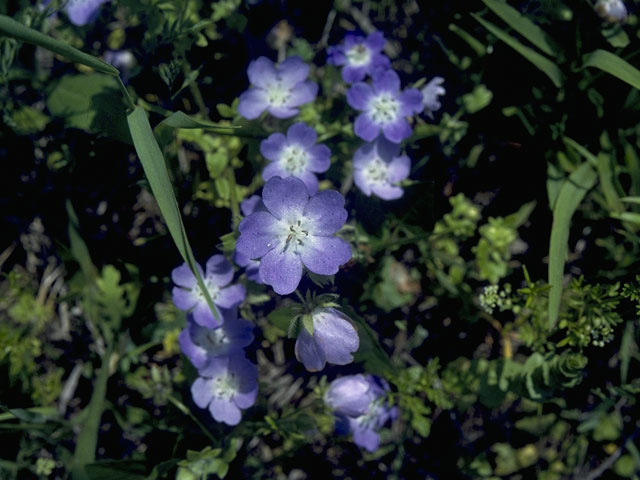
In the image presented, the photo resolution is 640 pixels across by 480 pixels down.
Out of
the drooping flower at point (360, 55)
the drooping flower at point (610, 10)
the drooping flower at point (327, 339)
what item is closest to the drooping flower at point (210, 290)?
the drooping flower at point (327, 339)

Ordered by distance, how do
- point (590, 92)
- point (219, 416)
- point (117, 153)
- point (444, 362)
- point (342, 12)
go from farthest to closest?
point (342, 12)
point (444, 362)
point (117, 153)
point (590, 92)
point (219, 416)

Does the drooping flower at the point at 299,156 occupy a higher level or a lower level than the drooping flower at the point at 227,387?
higher

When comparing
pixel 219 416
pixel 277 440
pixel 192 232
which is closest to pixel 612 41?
pixel 192 232

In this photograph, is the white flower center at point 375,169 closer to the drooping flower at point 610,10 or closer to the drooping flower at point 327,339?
the drooping flower at point 327,339

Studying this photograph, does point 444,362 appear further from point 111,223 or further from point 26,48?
point 26,48

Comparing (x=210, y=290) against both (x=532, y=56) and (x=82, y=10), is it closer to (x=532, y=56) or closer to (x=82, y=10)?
(x=82, y=10)
